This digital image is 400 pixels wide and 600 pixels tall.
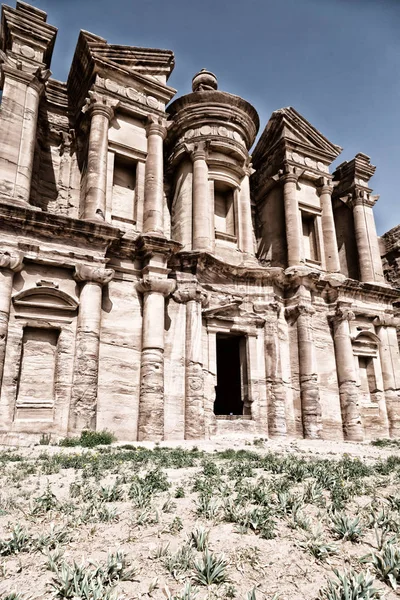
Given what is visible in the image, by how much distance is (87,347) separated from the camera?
38.2 ft

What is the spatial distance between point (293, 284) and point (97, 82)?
10840 millimetres

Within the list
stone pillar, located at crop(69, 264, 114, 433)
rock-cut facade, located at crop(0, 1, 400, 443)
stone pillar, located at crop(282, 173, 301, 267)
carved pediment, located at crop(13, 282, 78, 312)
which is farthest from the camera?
stone pillar, located at crop(282, 173, 301, 267)

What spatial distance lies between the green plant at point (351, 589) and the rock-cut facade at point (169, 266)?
27.9ft

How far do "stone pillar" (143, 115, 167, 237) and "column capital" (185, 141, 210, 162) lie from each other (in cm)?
133

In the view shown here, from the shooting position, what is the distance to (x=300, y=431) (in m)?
15.2

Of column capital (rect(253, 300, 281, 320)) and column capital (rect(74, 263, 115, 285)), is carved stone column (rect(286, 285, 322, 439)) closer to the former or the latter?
column capital (rect(253, 300, 281, 320))

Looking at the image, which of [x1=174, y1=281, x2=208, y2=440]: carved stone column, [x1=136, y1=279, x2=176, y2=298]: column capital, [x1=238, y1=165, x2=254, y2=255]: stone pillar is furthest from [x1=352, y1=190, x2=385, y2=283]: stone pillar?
[x1=136, y1=279, x2=176, y2=298]: column capital

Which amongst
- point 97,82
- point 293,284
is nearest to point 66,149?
point 97,82

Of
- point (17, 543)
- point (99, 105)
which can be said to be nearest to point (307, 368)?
point (99, 105)

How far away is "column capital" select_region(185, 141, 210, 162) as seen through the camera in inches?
664

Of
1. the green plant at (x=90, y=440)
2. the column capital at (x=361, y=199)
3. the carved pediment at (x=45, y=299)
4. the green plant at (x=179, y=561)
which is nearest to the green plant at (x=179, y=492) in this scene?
the green plant at (x=179, y=561)

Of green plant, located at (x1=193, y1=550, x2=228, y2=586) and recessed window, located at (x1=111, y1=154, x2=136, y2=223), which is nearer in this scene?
green plant, located at (x1=193, y1=550, x2=228, y2=586)

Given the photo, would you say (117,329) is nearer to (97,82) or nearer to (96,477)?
(96,477)

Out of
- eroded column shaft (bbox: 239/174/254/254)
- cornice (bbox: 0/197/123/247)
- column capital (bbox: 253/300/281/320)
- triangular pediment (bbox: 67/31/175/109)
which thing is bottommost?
column capital (bbox: 253/300/281/320)
